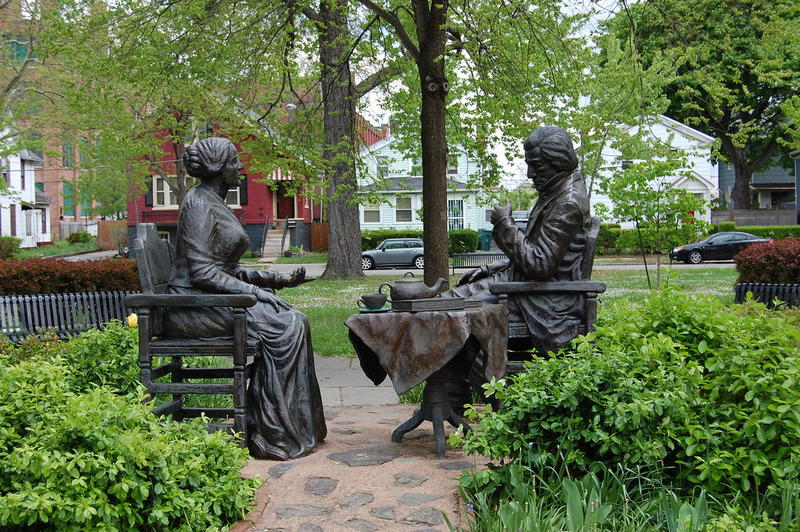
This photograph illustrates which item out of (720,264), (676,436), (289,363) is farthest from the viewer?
(720,264)

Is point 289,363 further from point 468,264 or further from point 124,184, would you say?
point 124,184

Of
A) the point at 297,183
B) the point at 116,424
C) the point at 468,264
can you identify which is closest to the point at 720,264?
the point at 468,264

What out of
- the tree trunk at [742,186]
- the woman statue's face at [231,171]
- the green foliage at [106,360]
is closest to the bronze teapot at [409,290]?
the woman statue's face at [231,171]

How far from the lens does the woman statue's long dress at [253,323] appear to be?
16.5 feet

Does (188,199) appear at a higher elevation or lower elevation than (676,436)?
higher

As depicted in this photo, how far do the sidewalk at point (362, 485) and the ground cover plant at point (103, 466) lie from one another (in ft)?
0.87

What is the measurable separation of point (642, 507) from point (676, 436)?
39cm

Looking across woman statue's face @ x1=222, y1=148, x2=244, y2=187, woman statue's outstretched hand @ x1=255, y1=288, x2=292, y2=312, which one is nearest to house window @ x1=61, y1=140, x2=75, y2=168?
woman statue's face @ x1=222, y1=148, x2=244, y2=187

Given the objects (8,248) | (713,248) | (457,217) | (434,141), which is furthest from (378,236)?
(434,141)

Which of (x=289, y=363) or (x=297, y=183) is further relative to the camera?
(x=297, y=183)

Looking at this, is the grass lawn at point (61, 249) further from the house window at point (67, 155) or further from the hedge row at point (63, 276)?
the hedge row at point (63, 276)

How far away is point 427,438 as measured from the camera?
17.8ft

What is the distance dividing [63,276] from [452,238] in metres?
24.8

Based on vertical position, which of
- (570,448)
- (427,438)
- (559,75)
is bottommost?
(427,438)
